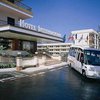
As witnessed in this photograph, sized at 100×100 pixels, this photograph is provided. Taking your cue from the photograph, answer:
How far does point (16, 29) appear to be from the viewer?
71.8 feet

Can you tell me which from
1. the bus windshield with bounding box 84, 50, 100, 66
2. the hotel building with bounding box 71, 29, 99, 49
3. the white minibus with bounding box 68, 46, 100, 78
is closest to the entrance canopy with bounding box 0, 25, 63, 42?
the white minibus with bounding box 68, 46, 100, 78

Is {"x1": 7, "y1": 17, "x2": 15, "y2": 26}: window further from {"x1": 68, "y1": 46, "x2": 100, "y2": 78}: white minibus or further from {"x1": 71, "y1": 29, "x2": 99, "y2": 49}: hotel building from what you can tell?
{"x1": 71, "y1": 29, "x2": 99, "y2": 49}: hotel building

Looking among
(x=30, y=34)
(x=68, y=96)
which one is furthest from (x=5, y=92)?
(x=30, y=34)

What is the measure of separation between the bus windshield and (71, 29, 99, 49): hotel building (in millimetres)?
71878

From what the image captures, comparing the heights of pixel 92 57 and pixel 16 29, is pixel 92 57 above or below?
below

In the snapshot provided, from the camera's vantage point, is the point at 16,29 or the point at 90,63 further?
the point at 16,29

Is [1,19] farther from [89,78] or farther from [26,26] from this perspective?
A: [89,78]

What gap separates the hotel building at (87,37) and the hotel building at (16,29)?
59899mm

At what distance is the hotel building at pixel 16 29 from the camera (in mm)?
22527

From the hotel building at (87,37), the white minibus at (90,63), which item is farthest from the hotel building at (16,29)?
the hotel building at (87,37)

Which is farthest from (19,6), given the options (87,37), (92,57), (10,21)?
(87,37)

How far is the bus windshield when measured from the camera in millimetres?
13906

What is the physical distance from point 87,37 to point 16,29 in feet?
233

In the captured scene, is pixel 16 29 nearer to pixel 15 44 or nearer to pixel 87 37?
pixel 15 44
